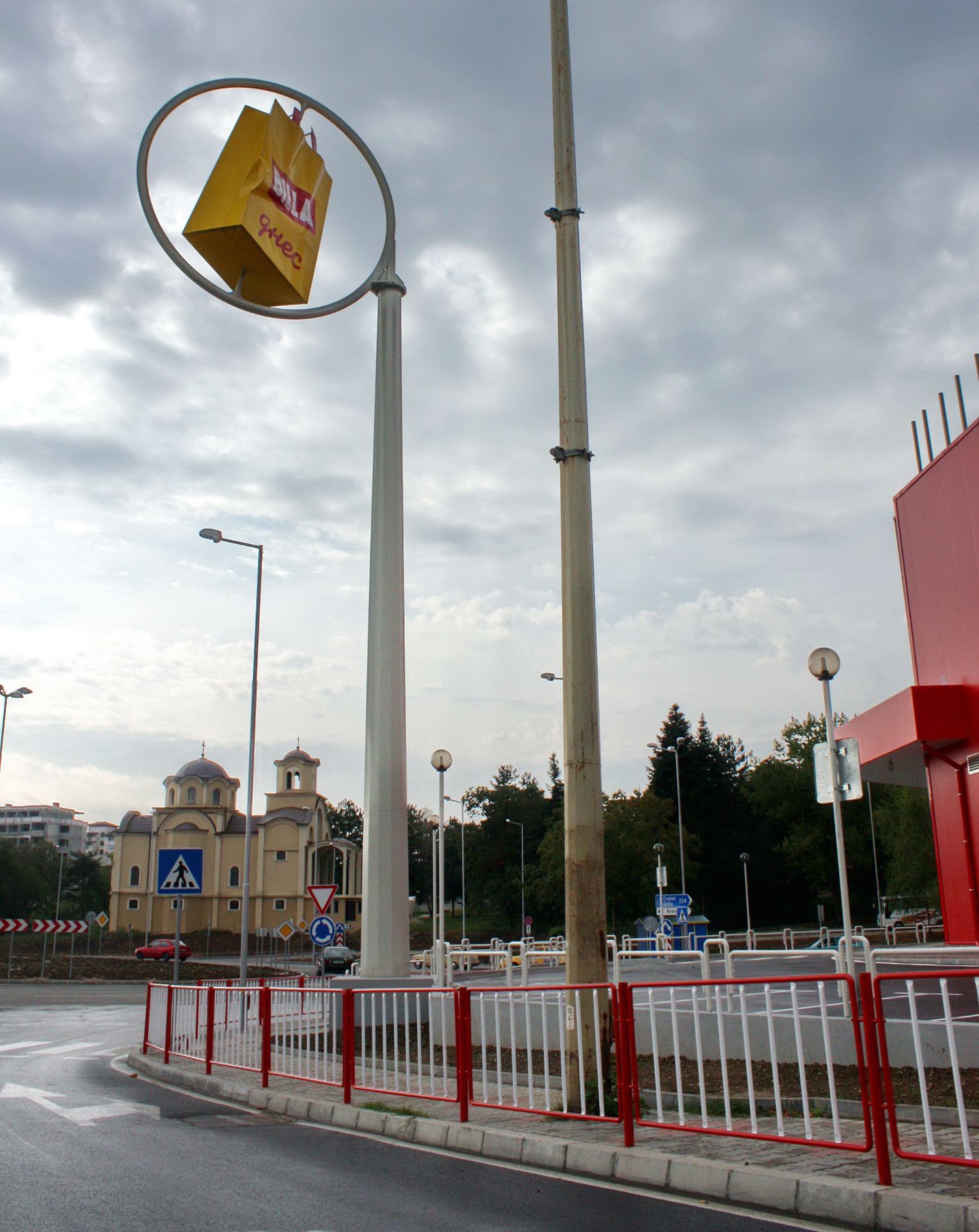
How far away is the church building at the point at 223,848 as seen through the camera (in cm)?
7956

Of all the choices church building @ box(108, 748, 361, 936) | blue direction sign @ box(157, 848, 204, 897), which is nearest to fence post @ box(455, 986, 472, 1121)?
blue direction sign @ box(157, 848, 204, 897)

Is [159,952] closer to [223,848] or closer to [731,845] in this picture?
[223,848]

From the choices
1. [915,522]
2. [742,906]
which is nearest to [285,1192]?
[915,522]

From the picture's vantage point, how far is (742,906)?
78000 millimetres

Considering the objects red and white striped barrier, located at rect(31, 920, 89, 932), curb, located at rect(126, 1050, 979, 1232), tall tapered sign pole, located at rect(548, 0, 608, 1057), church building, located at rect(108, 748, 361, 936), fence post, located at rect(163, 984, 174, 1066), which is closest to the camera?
curb, located at rect(126, 1050, 979, 1232)

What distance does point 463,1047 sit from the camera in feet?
28.2

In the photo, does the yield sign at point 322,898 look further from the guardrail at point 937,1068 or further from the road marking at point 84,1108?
the guardrail at point 937,1068

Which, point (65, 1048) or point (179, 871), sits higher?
Result: point (179, 871)

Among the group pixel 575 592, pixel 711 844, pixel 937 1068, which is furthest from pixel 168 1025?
pixel 711 844

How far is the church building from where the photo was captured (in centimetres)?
7956

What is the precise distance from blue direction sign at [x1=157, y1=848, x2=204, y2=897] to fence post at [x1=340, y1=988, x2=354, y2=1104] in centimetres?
721

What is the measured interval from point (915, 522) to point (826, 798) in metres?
13.7

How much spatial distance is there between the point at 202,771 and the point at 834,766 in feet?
254

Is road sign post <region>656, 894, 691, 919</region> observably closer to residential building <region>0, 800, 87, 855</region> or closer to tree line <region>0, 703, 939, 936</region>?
tree line <region>0, 703, 939, 936</region>
